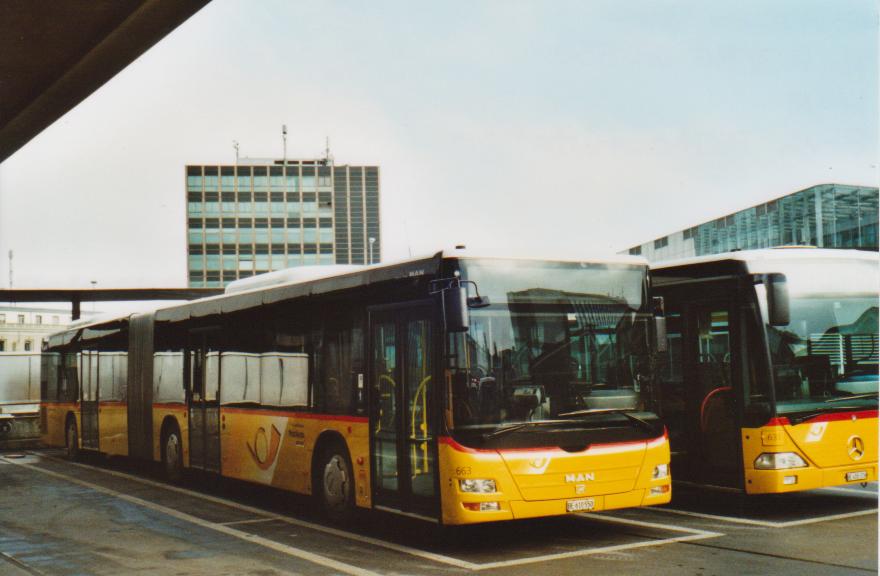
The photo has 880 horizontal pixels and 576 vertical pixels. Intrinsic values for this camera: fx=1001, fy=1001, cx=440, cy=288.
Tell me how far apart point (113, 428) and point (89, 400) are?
64.0 inches

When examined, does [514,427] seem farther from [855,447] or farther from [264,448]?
[264,448]

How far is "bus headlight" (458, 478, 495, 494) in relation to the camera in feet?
28.2

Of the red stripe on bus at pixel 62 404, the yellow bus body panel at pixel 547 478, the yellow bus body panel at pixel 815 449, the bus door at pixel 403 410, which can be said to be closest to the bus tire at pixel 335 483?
the bus door at pixel 403 410

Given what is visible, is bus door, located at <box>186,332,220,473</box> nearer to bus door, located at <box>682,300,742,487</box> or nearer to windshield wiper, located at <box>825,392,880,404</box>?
bus door, located at <box>682,300,742,487</box>

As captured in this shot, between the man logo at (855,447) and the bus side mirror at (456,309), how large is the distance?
4.72 meters

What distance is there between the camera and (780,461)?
10156 millimetres

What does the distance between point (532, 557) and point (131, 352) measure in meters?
11.2

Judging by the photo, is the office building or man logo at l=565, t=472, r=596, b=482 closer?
man logo at l=565, t=472, r=596, b=482

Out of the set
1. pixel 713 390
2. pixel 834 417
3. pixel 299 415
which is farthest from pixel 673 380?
pixel 299 415

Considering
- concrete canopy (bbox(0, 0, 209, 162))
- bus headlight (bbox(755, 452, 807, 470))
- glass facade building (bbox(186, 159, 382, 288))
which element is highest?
glass facade building (bbox(186, 159, 382, 288))

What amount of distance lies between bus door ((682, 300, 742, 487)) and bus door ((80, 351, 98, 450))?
12.6m

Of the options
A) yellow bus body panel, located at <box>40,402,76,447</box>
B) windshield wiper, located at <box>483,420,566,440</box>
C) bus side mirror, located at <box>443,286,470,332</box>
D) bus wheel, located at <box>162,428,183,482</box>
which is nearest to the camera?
bus side mirror, located at <box>443,286,470,332</box>

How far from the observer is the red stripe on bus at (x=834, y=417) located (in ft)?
33.6

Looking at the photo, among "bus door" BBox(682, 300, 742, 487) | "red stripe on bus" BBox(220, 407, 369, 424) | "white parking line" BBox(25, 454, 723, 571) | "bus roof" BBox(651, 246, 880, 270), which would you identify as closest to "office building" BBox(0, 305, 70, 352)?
"red stripe on bus" BBox(220, 407, 369, 424)
